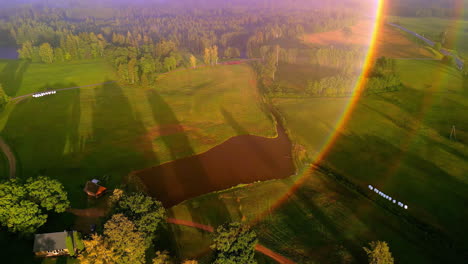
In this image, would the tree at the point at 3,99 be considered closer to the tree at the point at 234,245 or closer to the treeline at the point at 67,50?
the treeline at the point at 67,50

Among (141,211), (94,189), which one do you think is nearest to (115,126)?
(94,189)

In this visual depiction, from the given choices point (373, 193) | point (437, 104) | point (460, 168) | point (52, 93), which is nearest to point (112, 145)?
point (52, 93)

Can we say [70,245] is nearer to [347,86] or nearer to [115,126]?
[115,126]

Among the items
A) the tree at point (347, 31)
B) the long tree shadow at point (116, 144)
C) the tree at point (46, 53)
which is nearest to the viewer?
the long tree shadow at point (116, 144)

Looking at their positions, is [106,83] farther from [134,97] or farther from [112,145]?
[112,145]

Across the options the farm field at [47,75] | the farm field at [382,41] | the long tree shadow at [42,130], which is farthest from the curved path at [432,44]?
the farm field at [47,75]

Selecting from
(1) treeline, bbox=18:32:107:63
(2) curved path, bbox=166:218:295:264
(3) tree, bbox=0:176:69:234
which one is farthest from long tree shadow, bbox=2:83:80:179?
(1) treeline, bbox=18:32:107:63

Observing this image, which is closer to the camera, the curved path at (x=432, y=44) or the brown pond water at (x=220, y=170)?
the brown pond water at (x=220, y=170)
